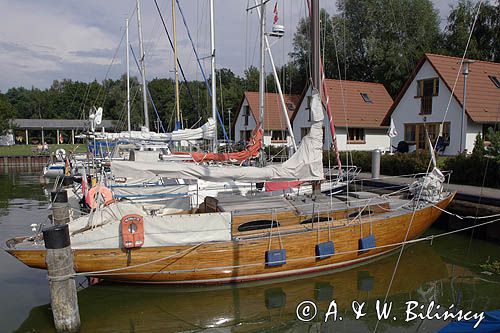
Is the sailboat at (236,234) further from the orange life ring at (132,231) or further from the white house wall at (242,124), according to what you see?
the white house wall at (242,124)

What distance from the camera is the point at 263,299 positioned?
8.38 meters

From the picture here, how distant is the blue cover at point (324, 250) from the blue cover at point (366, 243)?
2.78 feet

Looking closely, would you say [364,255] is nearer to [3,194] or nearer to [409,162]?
[409,162]

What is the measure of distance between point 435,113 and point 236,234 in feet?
64.3

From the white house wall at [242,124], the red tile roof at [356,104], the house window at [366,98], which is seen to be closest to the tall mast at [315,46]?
the red tile roof at [356,104]

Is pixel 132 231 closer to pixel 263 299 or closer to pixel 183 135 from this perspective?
pixel 263 299

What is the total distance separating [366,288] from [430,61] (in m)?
19.2

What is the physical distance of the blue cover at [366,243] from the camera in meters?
9.37

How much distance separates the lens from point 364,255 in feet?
32.2

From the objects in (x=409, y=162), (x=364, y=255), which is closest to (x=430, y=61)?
(x=409, y=162)

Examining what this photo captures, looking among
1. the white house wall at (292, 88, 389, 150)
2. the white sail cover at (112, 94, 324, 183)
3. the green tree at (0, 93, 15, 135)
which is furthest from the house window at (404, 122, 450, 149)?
the green tree at (0, 93, 15, 135)

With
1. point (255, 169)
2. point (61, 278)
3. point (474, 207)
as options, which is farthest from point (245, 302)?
point (474, 207)

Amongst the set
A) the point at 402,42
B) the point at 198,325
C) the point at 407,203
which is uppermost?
the point at 402,42

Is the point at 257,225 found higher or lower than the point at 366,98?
lower
